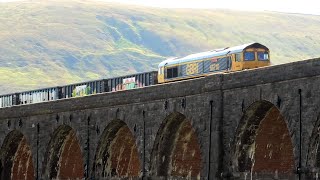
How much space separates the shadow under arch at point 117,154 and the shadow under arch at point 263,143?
11712 millimetres

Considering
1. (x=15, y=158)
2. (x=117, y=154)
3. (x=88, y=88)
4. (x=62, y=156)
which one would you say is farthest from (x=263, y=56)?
(x=15, y=158)

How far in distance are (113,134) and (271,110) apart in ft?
51.1

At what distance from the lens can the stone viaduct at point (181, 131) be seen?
37.4 metres

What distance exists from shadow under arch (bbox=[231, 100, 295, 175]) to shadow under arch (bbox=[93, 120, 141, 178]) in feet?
38.4

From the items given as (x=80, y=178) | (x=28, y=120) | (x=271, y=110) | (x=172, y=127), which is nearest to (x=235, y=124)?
(x=271, y=110)

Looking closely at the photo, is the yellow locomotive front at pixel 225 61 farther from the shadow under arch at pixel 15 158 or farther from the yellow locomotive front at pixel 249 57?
the shadow under arch at pixel 15 158

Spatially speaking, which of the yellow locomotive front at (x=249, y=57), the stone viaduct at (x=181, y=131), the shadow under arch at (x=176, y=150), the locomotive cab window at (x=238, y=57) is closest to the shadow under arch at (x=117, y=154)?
the stone viaduct at (x=181, y=131)

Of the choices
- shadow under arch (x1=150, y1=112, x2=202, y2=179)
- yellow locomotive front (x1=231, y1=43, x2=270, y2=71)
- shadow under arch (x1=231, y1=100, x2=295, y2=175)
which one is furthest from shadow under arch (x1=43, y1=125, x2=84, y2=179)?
shadow under arch (x1=231, y1=100, x2=295, y2=175)

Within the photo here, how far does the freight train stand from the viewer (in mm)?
53844

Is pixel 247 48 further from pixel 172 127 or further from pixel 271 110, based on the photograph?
pixel 271 110

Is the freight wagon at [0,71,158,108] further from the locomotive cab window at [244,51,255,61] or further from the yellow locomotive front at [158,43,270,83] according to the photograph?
the locomotive cab window at [244,51,255,61]

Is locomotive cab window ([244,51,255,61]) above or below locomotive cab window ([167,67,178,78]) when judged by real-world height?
above

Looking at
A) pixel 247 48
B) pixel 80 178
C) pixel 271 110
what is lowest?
pixel 80 178

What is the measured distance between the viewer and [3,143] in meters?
64.9
